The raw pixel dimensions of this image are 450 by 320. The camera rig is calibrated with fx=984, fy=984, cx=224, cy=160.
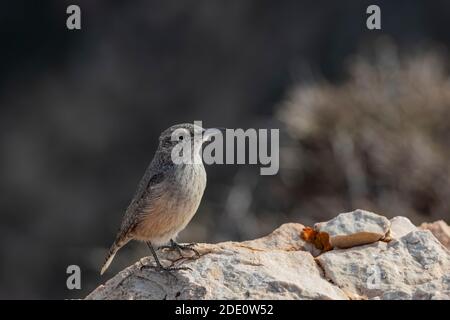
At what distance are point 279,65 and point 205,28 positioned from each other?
1.39 meters

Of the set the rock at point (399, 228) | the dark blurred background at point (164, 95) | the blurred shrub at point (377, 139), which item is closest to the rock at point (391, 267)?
the rock at point (399, 228)

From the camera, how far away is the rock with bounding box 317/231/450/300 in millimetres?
5574

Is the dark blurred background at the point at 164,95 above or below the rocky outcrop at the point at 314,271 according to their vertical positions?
above

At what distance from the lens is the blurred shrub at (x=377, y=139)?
33.6ft

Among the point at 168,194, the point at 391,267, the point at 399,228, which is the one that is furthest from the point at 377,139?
the point at 391,267

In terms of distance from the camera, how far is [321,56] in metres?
16.0

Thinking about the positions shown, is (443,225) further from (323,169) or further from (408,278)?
(323,169)

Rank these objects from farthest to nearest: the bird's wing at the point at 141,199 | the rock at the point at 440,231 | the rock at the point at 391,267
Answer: the rock at the point at 440,231 → the bird's wing at the point at 141,199 → the rock at the point at 391,267

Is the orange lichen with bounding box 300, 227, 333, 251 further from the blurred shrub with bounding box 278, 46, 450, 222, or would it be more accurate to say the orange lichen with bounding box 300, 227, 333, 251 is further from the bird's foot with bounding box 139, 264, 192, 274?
the blurred shrub with bounding box 278, 46, 450, 222

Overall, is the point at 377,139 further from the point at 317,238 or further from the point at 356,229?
the point at 356,229

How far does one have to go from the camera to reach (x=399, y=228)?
20.8ft

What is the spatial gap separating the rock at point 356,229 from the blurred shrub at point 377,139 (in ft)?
12.6

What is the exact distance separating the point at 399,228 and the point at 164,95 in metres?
9.44

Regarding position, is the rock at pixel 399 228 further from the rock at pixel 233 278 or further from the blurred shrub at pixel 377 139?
the blurred shrub at pixel 377 139
